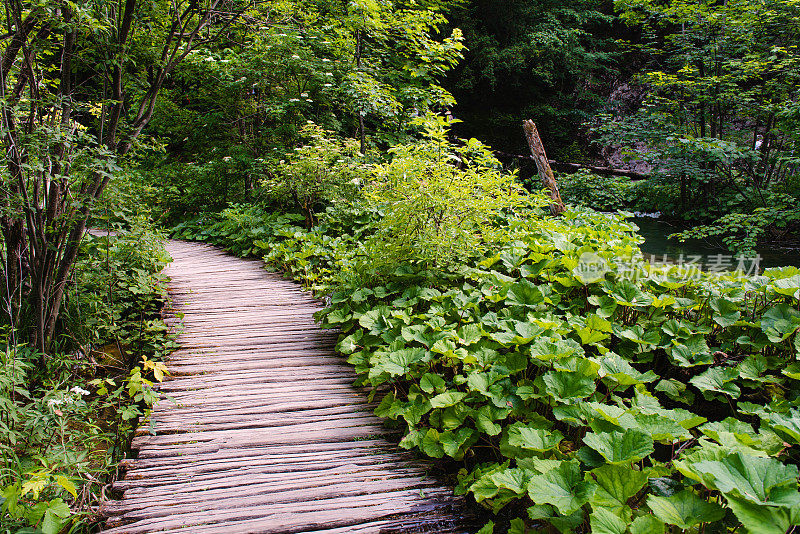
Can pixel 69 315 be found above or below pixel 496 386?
below

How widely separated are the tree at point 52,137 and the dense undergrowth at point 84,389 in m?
0.28

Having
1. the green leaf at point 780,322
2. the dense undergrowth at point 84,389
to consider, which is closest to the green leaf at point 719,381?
the green leaf at point 780,322

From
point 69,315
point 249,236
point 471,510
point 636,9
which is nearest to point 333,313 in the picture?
point 471,510

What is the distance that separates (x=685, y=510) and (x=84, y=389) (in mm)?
3357

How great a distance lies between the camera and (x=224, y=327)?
3.46 meters

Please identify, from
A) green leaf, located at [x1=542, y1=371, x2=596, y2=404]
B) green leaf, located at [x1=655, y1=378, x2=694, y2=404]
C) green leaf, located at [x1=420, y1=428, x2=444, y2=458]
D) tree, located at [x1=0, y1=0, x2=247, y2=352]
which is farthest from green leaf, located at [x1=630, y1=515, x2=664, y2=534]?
tree, located at [x1=0, y1=0, x2=247, y2=352]

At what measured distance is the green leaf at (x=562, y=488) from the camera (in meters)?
1.33

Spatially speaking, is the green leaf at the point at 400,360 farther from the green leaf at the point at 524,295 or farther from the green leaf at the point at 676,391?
the green leaf at the point at 676,391

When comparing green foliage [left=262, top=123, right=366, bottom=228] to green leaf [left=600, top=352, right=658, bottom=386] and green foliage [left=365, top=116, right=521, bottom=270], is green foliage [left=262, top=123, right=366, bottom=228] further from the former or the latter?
green leaf [left=600, top=352, right=658, bottom=386]

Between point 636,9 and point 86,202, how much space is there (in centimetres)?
1006

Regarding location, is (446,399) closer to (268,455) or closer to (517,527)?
(517,527)

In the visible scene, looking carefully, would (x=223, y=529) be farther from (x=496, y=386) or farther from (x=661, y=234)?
(x=661, y=234)

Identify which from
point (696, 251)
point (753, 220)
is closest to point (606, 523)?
point (753, 220)

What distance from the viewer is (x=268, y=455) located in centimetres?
208
